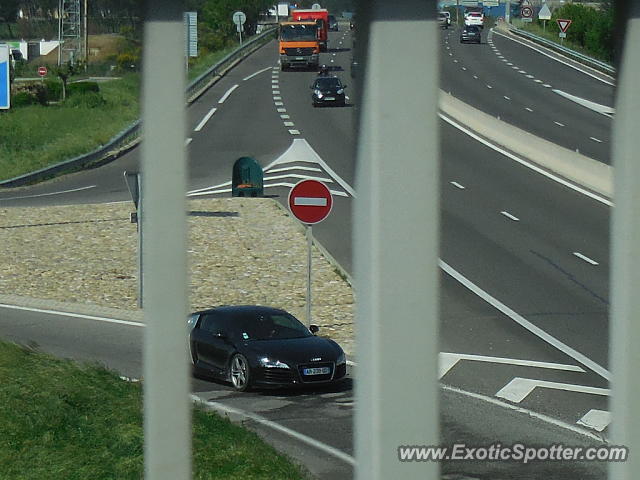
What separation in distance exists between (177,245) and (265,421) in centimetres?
908

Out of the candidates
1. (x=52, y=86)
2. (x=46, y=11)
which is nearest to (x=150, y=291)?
(x=52, y=86)

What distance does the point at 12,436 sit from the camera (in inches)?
398

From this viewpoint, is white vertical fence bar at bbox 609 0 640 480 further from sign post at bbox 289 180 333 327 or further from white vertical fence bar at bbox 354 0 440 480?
sign post at bbox 289 180 333 327

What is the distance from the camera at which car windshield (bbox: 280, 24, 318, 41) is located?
6638 centimetres

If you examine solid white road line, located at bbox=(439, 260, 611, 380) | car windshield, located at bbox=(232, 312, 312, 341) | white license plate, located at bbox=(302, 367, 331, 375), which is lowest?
solid white road line, located at bbox=(439, 260, 611, 380)

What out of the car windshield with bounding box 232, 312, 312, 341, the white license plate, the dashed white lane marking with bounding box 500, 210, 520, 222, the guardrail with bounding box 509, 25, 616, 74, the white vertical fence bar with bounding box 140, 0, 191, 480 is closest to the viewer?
the white vertical fence bar with bounding box 140, 0, 191, 480

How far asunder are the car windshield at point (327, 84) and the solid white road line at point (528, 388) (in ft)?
132

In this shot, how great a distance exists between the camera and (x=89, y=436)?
10.2 m

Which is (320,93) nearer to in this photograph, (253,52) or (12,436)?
(253,52)

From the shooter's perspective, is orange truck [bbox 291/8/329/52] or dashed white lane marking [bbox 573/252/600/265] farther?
orange truck [bbox 291/8/329/52]

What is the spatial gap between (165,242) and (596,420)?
10.0m

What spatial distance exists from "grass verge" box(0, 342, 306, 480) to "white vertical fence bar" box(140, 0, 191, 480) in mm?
4140

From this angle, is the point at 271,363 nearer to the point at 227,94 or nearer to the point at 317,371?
the point at 317,371

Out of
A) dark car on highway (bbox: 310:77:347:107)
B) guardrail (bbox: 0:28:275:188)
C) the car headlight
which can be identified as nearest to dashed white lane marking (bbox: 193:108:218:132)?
guardrail (bbox: 0:28:275:188)
